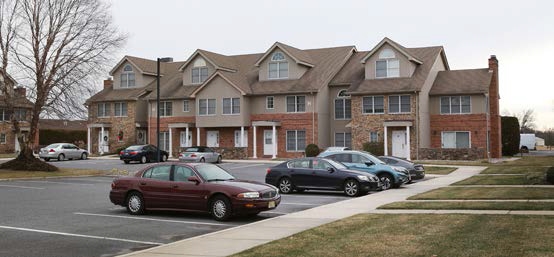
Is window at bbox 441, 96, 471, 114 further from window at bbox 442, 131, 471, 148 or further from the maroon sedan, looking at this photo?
the maroon sedan

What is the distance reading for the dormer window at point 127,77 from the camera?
185ft

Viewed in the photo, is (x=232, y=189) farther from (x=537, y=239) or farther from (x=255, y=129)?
(x=255, y=129)

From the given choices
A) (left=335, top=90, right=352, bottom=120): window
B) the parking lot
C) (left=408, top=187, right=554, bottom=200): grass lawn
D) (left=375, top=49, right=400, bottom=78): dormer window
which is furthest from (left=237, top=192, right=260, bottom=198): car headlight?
(left=335, top=90, right=352, bottom=120): window

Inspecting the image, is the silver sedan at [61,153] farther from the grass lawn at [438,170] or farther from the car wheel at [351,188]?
the car wheel at [351,188]

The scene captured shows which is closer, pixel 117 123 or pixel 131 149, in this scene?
pixel 131 149

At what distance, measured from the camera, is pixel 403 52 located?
145 ft

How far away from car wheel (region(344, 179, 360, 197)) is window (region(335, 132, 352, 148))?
26.9 meters

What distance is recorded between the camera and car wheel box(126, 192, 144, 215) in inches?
622

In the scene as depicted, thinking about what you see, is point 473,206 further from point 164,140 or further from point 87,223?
point 164,140

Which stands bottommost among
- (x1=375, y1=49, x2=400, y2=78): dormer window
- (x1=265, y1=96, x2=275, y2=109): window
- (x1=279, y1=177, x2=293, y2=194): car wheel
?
(x1=279, y1=177, x2=293, y2=194): car wheel

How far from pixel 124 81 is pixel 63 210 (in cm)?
4191

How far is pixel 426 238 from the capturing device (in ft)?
35.0

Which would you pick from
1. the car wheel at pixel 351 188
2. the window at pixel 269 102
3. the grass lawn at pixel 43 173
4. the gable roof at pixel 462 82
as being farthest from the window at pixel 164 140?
the car wheel at pixel 351 188

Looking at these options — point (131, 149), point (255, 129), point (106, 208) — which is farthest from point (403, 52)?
point (106, 208)
